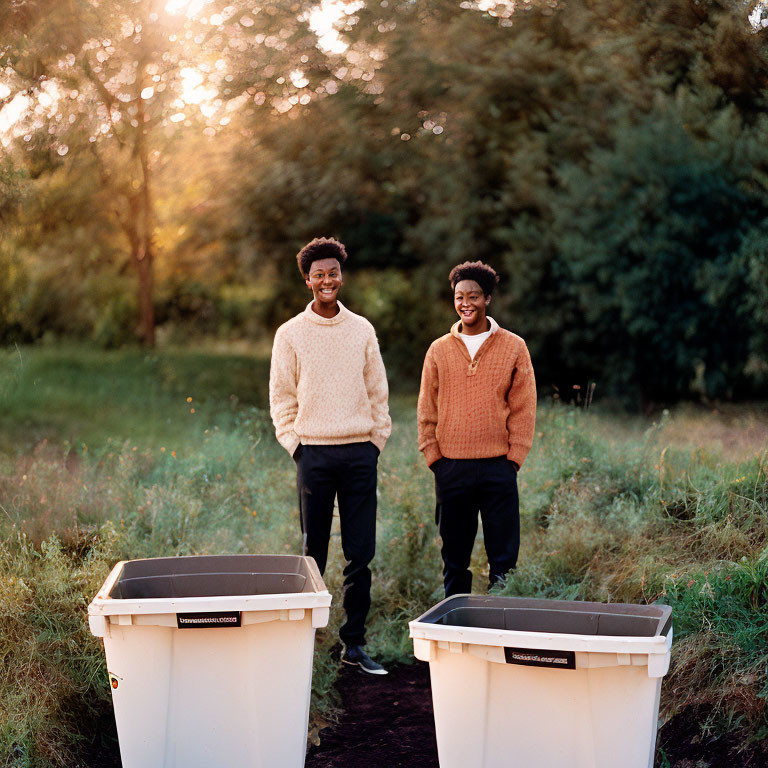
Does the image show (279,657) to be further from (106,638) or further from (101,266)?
(101,266)

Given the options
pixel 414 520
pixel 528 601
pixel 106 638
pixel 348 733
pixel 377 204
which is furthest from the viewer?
pixel 377 204

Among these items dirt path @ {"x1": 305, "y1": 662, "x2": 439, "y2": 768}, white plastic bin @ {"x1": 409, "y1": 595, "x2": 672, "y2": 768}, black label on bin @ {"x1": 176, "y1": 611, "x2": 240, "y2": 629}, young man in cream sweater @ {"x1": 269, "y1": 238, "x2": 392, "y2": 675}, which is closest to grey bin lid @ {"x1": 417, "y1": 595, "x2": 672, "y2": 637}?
white plastic bin @ {"x1": 409, "y1": 595, "x2": 672, "y2": 768}

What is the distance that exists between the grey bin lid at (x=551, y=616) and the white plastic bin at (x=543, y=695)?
0.08 m

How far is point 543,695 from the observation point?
2.79m

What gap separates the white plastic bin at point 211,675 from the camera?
296 centimetres

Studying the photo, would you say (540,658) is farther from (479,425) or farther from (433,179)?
(433,179)

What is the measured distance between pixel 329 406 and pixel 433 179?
34.2 ft

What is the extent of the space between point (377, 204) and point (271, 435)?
6745mm

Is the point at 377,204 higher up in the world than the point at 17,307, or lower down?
higher up

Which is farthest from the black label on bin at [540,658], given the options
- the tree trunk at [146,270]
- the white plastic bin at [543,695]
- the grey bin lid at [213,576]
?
the tree trunk at [146,270]

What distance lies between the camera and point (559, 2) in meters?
Answer: 13.6

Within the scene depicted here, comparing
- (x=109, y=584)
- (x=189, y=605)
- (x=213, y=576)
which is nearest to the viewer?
(x=189, y=605)

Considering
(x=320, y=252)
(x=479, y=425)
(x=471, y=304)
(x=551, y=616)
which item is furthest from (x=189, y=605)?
(x=471, y=304)

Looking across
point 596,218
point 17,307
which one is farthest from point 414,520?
point 596,218
